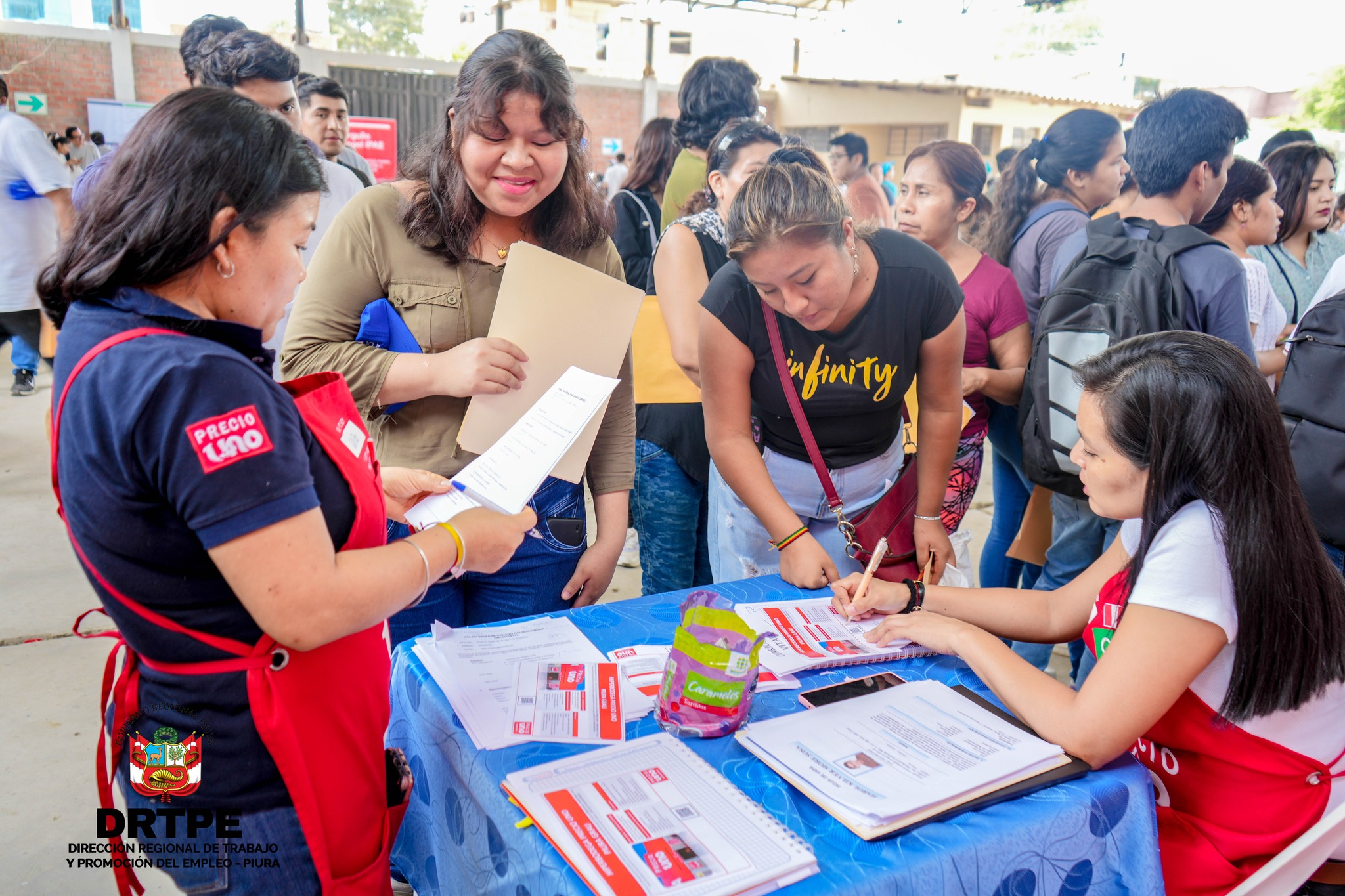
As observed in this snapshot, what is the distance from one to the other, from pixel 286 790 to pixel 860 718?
0.71m

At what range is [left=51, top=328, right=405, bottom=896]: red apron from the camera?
0.89m

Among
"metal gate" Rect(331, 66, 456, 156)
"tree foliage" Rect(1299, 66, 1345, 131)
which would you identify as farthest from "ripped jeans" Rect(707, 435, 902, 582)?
"tree foliage" Rect(1299, 66, 1345, 131)

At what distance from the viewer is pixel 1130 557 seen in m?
1.38

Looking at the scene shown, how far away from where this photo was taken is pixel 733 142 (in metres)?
2.33

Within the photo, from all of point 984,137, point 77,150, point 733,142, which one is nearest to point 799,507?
point 733,142

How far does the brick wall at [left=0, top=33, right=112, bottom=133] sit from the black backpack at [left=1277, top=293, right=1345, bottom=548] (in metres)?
14.8

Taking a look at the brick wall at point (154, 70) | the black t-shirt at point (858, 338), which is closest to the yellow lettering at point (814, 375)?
the black t-shirt at point (858, 338)

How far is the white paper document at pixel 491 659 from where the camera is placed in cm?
116

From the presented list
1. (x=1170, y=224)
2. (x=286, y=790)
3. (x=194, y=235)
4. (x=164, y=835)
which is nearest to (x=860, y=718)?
(x=286, y=790)

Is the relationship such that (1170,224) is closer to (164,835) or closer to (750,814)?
(750,814)

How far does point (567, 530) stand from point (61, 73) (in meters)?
15.1

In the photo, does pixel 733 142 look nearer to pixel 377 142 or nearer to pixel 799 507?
pixel 799 507

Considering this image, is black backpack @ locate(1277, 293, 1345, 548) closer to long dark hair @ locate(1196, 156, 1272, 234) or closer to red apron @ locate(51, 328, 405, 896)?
long dark hair @ locate(1196, 156, 1272, 234)

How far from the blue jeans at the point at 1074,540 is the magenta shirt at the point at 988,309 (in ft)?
1.20
